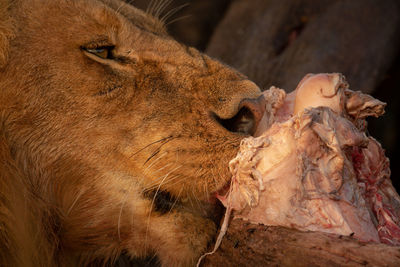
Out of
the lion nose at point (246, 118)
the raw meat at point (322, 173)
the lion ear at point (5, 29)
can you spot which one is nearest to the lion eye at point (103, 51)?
the lion ear at point (5, 29)

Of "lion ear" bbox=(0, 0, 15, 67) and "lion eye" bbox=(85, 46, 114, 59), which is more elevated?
"lion eye" bbox=(85, 46, 114, 59)

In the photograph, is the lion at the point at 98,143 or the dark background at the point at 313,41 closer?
the lion at the point at 98,143

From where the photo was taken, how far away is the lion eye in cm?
206

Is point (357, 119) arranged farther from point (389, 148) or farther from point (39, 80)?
point (389, 148)

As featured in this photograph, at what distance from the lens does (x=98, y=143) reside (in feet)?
6.39

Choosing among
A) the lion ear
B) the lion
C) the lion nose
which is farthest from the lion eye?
the lion nose

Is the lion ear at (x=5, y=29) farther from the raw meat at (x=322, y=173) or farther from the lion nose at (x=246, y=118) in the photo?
the raw meat at (x=322, y=173)

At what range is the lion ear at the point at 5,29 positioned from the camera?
194 centimetres

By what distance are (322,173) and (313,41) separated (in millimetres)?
2253

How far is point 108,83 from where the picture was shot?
202 cm

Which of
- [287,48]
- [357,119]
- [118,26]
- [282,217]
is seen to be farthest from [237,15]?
[282,217]

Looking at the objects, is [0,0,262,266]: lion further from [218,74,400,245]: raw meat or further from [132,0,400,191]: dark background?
[132,0,400,191]: dark background

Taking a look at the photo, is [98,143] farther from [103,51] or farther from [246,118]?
[246,118]

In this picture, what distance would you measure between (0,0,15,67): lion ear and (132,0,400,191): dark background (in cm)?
153
